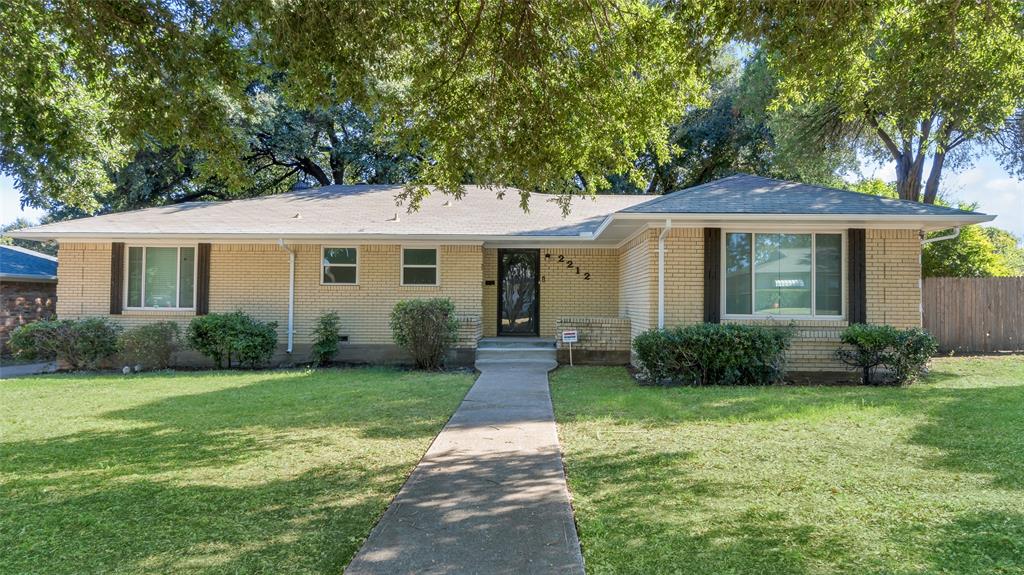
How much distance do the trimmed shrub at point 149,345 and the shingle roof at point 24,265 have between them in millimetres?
5395

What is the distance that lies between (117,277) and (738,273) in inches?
532

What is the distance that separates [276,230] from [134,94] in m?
6.81

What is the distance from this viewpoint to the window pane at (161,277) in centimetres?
1353

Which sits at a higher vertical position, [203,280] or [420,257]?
[420,257]

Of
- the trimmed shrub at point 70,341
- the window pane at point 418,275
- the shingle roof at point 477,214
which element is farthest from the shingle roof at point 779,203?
the trimmed shrub at point 70,341

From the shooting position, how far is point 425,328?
11.9 meters

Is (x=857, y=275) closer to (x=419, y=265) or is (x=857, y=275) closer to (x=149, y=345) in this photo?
(x=419, y=265)

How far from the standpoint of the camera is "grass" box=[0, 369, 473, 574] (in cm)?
339

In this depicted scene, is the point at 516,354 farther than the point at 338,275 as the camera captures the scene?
No

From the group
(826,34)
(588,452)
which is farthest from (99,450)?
(826,34)

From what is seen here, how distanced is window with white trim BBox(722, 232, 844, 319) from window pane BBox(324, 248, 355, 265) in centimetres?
833

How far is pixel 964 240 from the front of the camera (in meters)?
16.7

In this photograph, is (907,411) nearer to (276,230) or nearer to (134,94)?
(134,94)

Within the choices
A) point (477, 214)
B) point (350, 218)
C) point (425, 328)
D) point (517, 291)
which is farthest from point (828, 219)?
point (350, 218)
